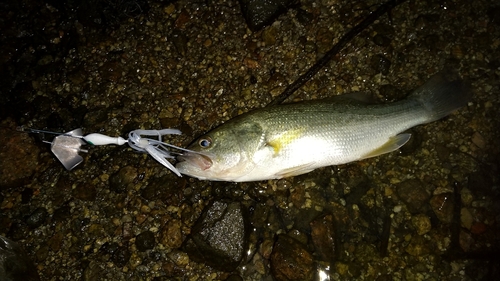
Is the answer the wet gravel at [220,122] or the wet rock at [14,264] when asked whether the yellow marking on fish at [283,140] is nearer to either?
the wet gravel at [220,122]

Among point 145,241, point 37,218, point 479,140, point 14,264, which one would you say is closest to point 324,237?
point 145,241

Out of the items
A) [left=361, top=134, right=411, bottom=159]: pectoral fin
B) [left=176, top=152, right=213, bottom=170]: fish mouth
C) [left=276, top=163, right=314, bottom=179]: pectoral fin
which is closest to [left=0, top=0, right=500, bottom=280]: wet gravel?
[left=361, top=134, right=411, bottom=159]: pectoral fin

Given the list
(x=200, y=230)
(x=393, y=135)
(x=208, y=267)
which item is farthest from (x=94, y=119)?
(x=393, y=135)

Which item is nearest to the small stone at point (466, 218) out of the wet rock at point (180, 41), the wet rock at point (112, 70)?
the wet rock at point (180, 41)

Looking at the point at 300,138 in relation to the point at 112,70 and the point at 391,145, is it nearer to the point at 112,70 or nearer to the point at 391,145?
the point at 391,145

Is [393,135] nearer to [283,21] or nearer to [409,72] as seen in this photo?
[409,72]

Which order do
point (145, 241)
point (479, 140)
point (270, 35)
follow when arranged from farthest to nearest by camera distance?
1. point (270, 35)
2. point (479, 140)
3. point (145, 241)
